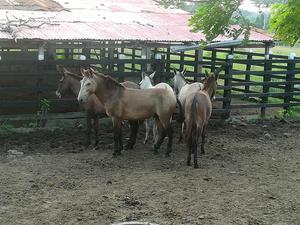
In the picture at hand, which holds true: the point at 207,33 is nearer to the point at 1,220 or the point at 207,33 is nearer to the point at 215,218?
the point at 215,218

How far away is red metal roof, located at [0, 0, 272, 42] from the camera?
417 inches

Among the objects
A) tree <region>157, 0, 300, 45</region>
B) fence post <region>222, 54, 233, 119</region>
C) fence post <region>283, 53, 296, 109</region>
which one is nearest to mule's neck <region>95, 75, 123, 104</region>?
tree <region>157, 0, 300, 45</region>

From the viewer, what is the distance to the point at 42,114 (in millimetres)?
10156

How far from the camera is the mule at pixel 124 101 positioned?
8.44 metres

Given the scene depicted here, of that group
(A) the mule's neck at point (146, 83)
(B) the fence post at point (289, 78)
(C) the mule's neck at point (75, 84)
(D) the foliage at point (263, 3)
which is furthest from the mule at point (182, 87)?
(B) the fence post at point (289, 78)

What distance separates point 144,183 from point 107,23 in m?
6.57

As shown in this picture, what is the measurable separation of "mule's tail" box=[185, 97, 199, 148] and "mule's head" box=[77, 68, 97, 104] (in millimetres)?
1874

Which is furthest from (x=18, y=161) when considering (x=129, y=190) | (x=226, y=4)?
(x=226, y=4)

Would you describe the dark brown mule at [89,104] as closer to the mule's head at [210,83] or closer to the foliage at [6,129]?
the foliage at [6,129]

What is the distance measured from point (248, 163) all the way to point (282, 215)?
2.60 metres

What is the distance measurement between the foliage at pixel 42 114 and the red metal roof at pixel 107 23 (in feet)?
4.58

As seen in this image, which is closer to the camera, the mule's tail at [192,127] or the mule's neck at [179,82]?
the mule's tail at [192,127]

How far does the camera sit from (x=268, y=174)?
25.6 feet

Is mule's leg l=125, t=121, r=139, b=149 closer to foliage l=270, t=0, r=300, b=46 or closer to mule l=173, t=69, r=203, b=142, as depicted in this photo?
mule l=173, t=69, r=203, b=142
